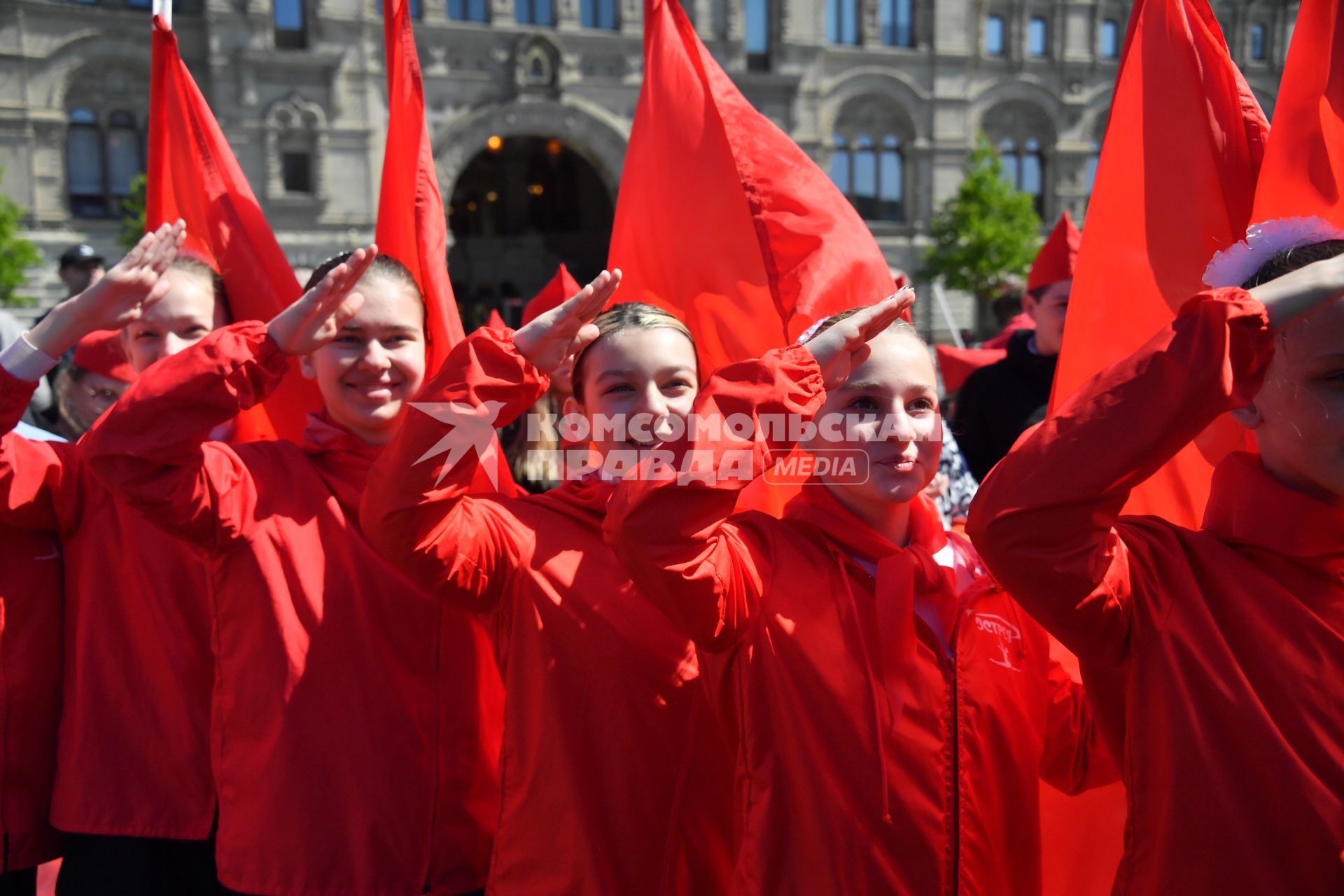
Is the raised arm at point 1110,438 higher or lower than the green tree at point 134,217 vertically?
lower

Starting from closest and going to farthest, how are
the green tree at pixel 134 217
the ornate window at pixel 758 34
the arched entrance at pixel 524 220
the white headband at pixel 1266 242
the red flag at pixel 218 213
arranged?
1. the white headband at pixel 1266 242
2. the red flag at pixel 218 213
3. the green tree at pixel 134 217
4. the ornate window at pixel 758 34
5. the arched entrance at pixel 524 220

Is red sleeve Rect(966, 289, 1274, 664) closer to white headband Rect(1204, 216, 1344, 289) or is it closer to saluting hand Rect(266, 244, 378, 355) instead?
white headband Rect(1204, 216, 1344, 289)

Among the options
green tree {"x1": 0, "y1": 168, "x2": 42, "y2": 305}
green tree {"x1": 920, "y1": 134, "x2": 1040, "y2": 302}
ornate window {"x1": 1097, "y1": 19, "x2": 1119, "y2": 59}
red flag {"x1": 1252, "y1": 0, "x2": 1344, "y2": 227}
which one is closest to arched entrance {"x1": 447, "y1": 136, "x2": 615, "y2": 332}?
green tree {"x1": 920, "y1": 134, "x2": 1040, "y2": 302}

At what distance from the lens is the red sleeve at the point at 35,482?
2150mm

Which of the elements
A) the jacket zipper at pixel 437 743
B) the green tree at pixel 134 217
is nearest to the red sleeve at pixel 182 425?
the jacket zipper at pixel 437 743

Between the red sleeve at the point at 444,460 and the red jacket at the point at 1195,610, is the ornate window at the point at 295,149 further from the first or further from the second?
the red jacket at the point at 1195,610

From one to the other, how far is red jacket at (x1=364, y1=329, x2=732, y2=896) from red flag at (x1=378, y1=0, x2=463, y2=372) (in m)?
0.63

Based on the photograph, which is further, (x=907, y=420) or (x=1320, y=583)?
(x=907, y=420)

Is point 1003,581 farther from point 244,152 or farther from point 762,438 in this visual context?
point 244,152

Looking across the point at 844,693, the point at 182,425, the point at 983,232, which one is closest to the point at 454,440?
the point at 182,425

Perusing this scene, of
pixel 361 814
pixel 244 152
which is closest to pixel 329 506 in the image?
pixel 361 814

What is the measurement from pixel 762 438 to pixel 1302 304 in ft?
2.52

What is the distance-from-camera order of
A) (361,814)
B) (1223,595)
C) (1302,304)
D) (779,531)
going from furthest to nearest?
1. (361,814)
2. (779,531)
3. (1223,595)
4. (1302,304)

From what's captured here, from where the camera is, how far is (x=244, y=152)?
20.5 metres
